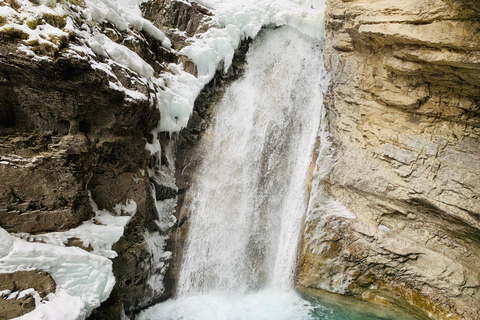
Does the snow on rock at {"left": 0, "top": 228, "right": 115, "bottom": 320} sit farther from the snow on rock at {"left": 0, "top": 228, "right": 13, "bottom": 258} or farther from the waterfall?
the waterfall

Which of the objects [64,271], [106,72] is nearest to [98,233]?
[64,271]

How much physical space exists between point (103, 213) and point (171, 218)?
2209mm

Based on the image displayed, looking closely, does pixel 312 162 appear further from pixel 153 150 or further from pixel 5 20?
pixel 5 20

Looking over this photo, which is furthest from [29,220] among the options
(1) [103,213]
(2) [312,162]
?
(2) [312,162]

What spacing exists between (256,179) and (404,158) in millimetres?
4260

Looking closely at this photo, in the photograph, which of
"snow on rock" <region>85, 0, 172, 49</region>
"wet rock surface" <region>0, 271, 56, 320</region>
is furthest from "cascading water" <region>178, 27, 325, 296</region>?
"wet rock surface" <region>0, 271, 56, 320</region>

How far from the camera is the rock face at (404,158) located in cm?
620

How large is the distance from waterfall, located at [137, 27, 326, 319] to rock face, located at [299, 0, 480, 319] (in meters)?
0.84

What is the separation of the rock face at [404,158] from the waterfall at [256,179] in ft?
2.77

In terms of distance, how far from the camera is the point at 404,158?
7.43 metres

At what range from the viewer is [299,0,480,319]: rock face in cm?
620

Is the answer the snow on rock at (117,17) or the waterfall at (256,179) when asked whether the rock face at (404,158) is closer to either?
the waterfall at (256,179)

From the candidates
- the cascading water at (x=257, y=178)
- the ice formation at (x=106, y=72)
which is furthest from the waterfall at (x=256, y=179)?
the ice formation at (x=106, y=72)

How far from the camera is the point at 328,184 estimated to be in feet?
29.1
